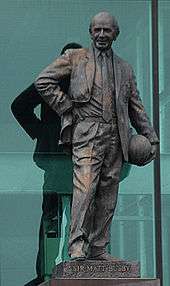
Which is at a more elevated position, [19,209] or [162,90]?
[162,90]

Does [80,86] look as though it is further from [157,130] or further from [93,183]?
[157,130]

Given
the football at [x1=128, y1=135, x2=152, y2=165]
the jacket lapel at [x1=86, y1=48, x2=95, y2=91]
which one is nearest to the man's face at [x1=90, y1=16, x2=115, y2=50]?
the jacket lapel at [x1=86, y1=48, x2=95, y2=91]

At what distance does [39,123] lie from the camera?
49.2ft

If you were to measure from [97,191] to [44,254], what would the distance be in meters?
1.60

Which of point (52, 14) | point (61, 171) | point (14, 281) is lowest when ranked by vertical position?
point (14, 281)

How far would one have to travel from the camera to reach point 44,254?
1486 cm

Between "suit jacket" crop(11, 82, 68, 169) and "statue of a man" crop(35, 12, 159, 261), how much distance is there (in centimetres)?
145

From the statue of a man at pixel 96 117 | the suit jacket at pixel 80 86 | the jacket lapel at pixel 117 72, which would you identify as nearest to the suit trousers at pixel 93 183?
the statue of a man at pixel 96 117

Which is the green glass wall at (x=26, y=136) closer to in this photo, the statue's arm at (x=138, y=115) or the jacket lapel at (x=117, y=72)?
the statue's arm at (x=138, y=115)

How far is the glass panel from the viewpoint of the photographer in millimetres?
15078

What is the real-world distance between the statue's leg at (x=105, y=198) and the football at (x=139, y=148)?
3.7 inches

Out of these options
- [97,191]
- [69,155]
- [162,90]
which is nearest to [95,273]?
[97,191]

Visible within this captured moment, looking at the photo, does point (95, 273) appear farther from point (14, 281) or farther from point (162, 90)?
point (162, 90)

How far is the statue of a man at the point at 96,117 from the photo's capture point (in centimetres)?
1340
